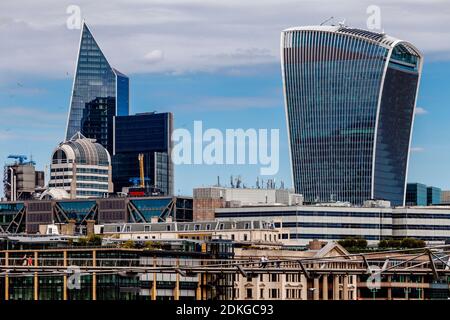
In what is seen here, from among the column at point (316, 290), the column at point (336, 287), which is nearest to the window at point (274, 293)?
the column at point (336, 287)

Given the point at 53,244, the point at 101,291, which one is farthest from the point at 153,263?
the point at 53,244

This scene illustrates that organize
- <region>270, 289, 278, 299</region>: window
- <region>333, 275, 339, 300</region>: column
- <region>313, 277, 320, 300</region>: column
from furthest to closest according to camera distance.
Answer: <region>270, 289, 278, 299</region>: window → <region>333, 275, 339, 300</region>: column → <region>313, 277, 320, 300</region>: column

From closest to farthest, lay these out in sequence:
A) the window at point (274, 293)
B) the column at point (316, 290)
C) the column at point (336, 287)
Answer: the column at point (316, 290)
the column at point (336, 287)
the window at point (274, 293)

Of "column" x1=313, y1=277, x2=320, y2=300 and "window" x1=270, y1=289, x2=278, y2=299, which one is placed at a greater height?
"column" x1=313, y1=277, x2=320, y2=300

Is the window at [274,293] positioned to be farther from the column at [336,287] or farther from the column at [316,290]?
the column at [316,290]

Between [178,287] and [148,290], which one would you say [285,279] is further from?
[178,287]

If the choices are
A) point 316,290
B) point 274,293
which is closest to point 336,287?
point 274,293

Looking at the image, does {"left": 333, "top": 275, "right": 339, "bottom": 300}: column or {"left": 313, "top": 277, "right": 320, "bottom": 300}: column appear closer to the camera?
{"left": 313, "top": 277, "right": 320, "bottom": 300}: column

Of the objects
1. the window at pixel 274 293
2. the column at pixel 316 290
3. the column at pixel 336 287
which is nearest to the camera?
the column at pixel 316 290

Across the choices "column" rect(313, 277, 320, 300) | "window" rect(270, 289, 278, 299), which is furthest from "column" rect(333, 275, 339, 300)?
"column" rect(313, 277, 320, 300)

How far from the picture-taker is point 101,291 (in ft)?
341

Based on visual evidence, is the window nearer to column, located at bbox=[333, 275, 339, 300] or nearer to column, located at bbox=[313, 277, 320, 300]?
column, located at bbox=[333, 275, 339, 300]
